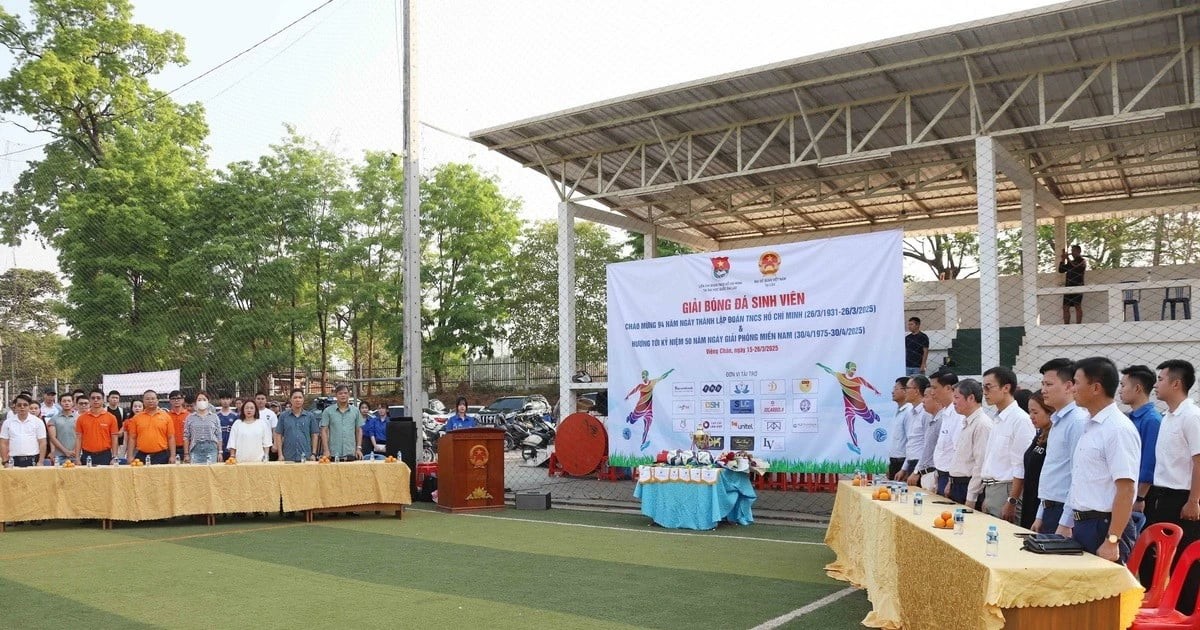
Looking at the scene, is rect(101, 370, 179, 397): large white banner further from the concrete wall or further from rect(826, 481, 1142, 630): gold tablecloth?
rect(826, 481, 1142, 630): gold tablecloth

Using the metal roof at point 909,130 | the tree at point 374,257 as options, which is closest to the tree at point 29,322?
the tree at point 374,257

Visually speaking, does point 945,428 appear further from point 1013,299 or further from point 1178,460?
point 1013,299

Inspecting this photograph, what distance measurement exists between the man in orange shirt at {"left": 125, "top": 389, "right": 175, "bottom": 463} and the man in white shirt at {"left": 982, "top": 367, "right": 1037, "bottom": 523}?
9297 mm

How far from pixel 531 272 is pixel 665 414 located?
2151 cm

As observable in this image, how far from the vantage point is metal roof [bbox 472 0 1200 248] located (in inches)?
436

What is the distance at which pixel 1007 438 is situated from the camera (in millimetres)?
5934

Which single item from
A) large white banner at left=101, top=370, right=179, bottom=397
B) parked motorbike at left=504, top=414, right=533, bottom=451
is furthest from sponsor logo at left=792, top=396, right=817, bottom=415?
large white banner at left=101, top=370, right=179, bottom=397

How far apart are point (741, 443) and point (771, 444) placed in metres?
0.37

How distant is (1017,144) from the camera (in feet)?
48.8

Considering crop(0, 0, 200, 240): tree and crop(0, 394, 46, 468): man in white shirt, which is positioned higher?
crop(0, 0, 200, 240): tree

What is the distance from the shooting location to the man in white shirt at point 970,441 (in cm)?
630

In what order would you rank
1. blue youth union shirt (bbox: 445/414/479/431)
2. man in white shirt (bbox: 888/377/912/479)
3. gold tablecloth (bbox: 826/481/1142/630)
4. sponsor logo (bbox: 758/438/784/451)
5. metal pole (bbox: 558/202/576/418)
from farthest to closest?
metal pole (bbox: 558/202/576/418)
blue youth union shirt (bbox: 445/414/479/431)
sponsor logo (bbox: 758/438/784/451)
man in white shirt (bbox: 888/377/912/479)
gold tablecloth (bbox: 826/481/1142/630)

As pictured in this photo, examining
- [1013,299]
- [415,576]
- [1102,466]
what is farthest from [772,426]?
[1013,299]

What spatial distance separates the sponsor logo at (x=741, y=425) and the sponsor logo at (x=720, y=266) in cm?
171
